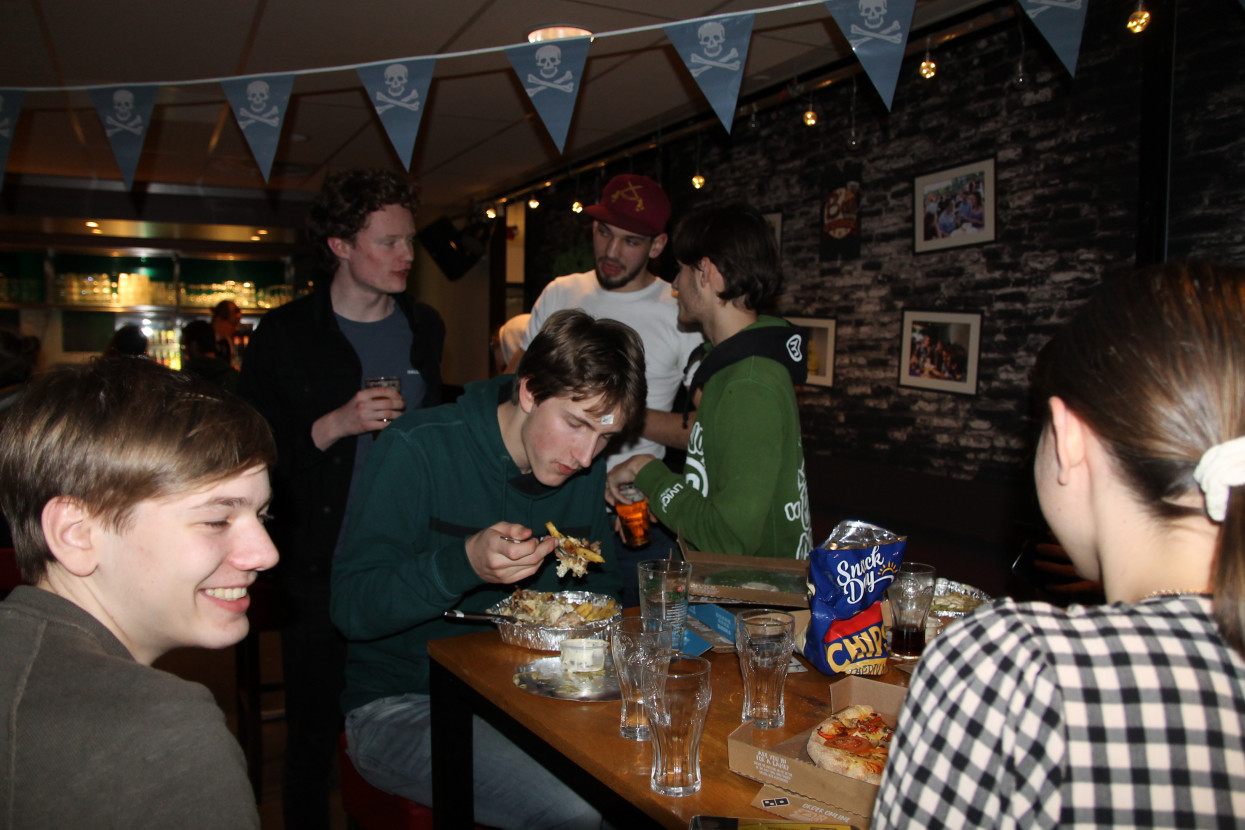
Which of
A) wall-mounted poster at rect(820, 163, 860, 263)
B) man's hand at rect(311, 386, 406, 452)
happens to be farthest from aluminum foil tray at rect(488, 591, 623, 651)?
wall-mounted poster at rect(820, 163, 860, 263)

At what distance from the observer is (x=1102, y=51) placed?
3566 mm

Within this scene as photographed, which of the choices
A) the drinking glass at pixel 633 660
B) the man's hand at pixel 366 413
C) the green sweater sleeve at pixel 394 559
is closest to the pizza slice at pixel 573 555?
the green sweater sleeve at pixel 394 559

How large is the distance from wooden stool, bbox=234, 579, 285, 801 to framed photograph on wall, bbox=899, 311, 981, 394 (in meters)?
3.33

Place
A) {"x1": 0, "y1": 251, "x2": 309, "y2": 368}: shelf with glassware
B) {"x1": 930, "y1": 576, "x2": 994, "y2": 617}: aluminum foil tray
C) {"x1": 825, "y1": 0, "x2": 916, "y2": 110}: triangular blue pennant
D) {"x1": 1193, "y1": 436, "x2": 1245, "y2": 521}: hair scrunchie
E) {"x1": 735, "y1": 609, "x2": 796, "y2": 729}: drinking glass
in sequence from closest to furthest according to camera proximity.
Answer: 1. {"x1": 1193, "y1": 436, "x2": 1245, "y2": 521}: hair scrunchie
2. {"x1": 735, "y1": 609, "x2": 796, "y2": 729}: drinking glass
3. {"x1": 930, "y1": 576, "x2": 994, "y2": 617}: aluminum foil tray
4. {"x1": 825, "y1": 0, "x2": 916, "y2": 110}: triangular blue pennant
5. {"x1": 0, "y1": 251, "x2": 309, "y2": 368}: shelf with glassware

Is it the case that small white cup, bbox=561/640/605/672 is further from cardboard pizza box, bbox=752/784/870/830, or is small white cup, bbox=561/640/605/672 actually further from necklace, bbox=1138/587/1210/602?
necklace, bbox=1138/587/1210/602

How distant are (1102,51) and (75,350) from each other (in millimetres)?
11012

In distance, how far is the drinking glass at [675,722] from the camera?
1198 millimetres

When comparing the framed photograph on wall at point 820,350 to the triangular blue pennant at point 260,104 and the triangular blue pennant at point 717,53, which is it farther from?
the triangular blue pennant at point 260,104

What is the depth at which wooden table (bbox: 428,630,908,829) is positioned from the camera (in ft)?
3.96

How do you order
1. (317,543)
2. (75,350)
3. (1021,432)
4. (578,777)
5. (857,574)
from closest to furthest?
(578,777)
(857,574)
(317,543)
(1021,432)
(75,350)

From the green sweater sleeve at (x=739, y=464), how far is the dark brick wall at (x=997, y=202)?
5.43ft

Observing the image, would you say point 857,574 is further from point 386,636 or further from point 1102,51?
point 1102,51

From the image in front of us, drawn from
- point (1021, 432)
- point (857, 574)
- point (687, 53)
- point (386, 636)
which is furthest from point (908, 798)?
point (1021, 432)

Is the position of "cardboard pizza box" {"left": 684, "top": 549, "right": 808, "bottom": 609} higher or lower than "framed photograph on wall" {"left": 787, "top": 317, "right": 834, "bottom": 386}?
lower
